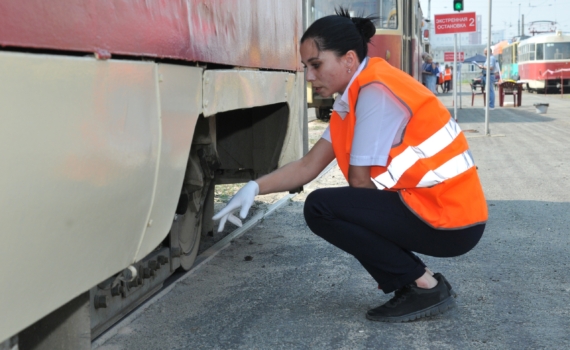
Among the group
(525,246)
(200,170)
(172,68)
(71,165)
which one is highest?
(172,68)

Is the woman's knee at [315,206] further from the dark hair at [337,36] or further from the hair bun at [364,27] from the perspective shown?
the hair bun at [364,27]

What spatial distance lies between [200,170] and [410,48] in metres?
11.9

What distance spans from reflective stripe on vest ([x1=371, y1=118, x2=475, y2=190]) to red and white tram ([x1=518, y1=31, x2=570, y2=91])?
110ft

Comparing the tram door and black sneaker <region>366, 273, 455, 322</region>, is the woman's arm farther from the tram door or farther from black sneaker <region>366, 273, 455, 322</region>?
the tram door

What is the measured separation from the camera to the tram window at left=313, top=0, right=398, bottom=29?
42.3 ft

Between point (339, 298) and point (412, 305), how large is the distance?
0.53 m

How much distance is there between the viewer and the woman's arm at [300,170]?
3.61 meters

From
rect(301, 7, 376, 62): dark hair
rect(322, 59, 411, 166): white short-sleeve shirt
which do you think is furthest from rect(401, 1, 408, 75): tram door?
rect(322, 59, 411, 166): white short-sleeve shirt

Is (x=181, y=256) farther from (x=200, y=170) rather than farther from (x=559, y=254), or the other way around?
(x=559, y=254)

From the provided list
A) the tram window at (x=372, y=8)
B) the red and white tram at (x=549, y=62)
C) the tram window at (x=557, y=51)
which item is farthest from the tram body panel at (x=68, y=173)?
the tram window at (x=557, y=51)

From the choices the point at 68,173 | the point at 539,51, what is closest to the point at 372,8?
the point at 68,173

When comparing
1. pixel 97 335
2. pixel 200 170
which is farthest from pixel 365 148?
pixel 97 335

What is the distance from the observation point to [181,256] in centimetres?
424

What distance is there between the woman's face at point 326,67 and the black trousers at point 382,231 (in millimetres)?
454
